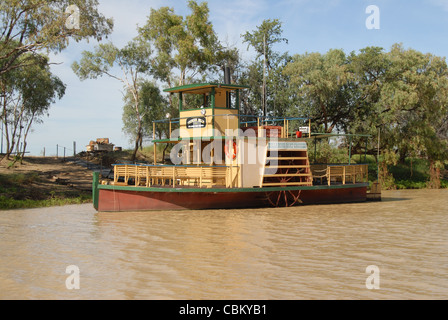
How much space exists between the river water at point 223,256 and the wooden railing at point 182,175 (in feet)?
4.97

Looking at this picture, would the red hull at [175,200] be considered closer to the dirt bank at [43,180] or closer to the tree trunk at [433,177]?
the dirt bank at [43,180]

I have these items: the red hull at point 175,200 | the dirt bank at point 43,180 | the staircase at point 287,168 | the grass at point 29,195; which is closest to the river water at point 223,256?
the red hull at point 175,200

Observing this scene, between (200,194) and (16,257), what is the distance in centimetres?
803

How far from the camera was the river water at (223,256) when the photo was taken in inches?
269

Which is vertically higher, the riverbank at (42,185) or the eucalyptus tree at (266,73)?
the eucalyptus tree at (266,73)

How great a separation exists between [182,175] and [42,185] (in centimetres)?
929

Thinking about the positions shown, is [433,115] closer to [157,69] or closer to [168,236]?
[157,69]

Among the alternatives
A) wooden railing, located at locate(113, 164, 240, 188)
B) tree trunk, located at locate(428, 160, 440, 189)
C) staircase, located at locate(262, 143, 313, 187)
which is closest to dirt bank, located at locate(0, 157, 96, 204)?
wooden railing, located at locate(113, 164, 240, 188)

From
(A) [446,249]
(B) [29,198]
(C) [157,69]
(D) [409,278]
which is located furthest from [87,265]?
(C) [157,69]

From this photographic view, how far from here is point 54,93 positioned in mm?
33906

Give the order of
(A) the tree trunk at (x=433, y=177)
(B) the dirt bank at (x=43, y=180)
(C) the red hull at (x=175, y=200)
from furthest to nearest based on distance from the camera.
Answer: (A) the tree trunk at (x=433, y=177), (B) the dirt bank at (x=43, y=180), (C) the red hull at (x=175, y=200)

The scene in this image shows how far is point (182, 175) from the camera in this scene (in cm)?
1673

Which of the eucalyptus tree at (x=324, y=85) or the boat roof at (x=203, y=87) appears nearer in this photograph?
the boat roof at (x=203, y=87)

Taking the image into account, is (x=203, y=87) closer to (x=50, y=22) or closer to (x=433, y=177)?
(x=50, y=22)
